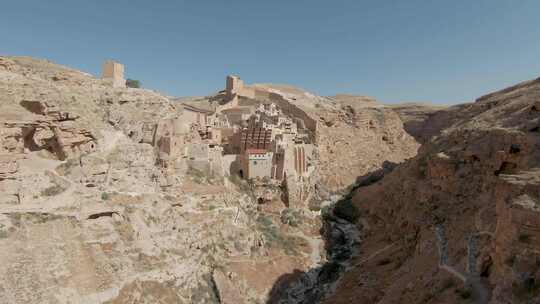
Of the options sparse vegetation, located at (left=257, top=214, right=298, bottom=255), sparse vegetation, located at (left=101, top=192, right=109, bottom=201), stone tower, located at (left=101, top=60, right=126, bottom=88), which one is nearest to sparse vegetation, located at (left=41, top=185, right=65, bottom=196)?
sparse vegetation, located at (left=101, top=192, right=109, bottom=201)

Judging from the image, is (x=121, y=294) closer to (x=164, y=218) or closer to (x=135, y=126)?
(x=164, y=218)

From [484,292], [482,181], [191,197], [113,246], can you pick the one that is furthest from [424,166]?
[113,246]

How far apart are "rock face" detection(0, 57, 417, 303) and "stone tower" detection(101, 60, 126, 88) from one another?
1085 mm

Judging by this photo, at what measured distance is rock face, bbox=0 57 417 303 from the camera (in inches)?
615

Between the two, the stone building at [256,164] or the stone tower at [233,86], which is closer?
the stone building at [256,164]

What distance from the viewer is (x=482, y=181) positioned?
17.6 metres

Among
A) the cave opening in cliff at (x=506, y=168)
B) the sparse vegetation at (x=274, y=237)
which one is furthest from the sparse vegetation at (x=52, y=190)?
A: the cave opening in cliff at (x=506, y=168)

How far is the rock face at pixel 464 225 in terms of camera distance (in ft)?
31.3

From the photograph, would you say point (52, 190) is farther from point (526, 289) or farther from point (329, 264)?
point (526, 289)

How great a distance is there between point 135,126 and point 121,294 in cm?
1497

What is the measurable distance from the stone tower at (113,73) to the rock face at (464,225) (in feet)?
80.6

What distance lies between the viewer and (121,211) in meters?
18.8

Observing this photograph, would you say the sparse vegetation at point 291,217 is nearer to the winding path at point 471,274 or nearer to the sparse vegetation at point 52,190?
the winding path at point 471,274

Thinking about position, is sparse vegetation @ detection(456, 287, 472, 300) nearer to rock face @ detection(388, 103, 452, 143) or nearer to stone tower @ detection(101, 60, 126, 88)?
stone tower @ detection(101, 60, 126, 88)
